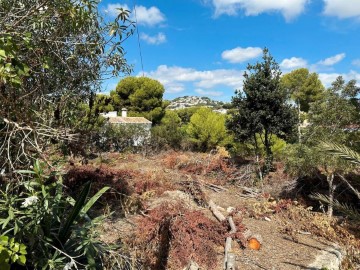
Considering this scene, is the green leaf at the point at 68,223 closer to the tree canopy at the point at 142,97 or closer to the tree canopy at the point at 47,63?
the tree canopy at the point at 47,63

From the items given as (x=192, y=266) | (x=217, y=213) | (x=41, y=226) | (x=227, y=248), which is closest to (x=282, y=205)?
(x=217, y=213)

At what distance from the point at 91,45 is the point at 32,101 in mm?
1199

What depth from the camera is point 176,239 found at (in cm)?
594

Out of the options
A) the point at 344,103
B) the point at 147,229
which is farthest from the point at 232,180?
the point at 147,229

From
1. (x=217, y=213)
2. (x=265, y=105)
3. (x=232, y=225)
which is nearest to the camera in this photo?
(x=232, y=225)

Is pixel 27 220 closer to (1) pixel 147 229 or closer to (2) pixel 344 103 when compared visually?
(1) pixel 147 229

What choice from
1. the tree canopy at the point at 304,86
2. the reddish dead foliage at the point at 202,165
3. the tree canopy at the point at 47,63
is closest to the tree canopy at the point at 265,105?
the reddish dead foliage at the point at 202,165

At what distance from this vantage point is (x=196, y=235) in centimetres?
620

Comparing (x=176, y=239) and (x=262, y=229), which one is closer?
(x=176, y=239)

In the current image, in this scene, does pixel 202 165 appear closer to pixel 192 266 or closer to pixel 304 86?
pixel 192 266

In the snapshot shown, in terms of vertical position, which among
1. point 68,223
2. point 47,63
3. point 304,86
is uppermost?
point 304,86

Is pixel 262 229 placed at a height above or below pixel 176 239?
below

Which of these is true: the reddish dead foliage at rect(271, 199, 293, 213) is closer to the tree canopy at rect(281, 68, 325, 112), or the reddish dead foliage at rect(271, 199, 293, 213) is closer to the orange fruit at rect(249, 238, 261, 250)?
the orange fruit at rect(249, 238, 261, 250)

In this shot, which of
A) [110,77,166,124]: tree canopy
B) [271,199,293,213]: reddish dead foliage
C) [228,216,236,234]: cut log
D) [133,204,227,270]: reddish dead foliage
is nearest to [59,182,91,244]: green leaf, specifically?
[133,204,227,270]: reddish dead foliage
